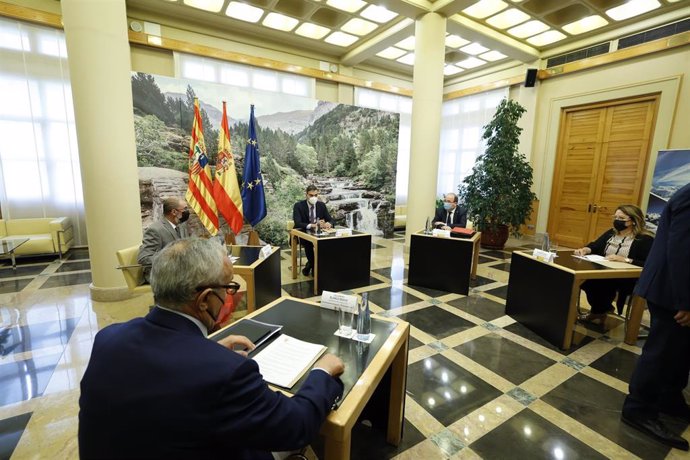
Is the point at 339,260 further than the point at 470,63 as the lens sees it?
No

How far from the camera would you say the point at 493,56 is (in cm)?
722

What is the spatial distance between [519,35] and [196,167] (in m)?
6.53

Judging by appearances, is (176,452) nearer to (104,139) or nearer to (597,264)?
(597,264)

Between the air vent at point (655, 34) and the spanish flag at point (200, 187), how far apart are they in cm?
747

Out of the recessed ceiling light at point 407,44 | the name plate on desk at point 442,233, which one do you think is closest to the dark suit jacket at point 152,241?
the name plate on desk at point 442,233

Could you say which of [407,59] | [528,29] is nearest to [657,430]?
[528,29]

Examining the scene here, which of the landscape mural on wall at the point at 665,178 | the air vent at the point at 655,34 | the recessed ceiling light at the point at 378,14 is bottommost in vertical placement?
the landscape mural on wall at the point at 665,178

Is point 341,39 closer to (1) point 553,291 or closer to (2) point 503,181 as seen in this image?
(2) point 503,181

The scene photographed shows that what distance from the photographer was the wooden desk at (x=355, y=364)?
976 mm

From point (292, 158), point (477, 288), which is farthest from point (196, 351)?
point (292, 158)

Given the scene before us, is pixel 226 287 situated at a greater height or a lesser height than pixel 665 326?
greater

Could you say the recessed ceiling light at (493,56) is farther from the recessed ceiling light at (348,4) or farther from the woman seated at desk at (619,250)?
the woman seated at desk at (619,250)

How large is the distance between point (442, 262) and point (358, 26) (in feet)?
16.0

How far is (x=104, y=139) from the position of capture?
130 inches
